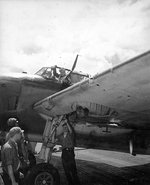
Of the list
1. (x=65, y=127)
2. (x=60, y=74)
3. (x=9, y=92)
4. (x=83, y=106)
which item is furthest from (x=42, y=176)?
(x=60, y=74)

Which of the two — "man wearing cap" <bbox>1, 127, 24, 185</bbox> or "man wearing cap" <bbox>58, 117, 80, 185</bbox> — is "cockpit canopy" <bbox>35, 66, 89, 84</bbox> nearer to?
"man wearing cap" <bbox>58, 117, 80, 185</bbox>

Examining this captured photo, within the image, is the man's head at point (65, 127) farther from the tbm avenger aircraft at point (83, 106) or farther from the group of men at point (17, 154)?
the tbm avenger aircraft at point (83, 106)

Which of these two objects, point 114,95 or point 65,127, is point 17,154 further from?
point 114,95

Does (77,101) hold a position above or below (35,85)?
below

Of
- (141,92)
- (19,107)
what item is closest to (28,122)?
(19,107)

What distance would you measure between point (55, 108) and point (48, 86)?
40.9 inches

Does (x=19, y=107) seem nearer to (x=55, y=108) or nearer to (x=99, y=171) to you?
(x=55, y=108)

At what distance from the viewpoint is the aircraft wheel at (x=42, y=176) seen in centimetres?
425

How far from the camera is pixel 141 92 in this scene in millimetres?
3639

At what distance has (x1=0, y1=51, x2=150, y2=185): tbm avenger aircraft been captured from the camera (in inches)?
132

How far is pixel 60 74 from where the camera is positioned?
6.32 metres

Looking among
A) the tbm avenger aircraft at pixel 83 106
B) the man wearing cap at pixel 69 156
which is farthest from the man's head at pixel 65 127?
the tbm avenger aircraft at pixel 83 106

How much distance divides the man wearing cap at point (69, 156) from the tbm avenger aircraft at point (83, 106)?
292mm

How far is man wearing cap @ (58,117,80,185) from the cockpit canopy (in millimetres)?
1662
